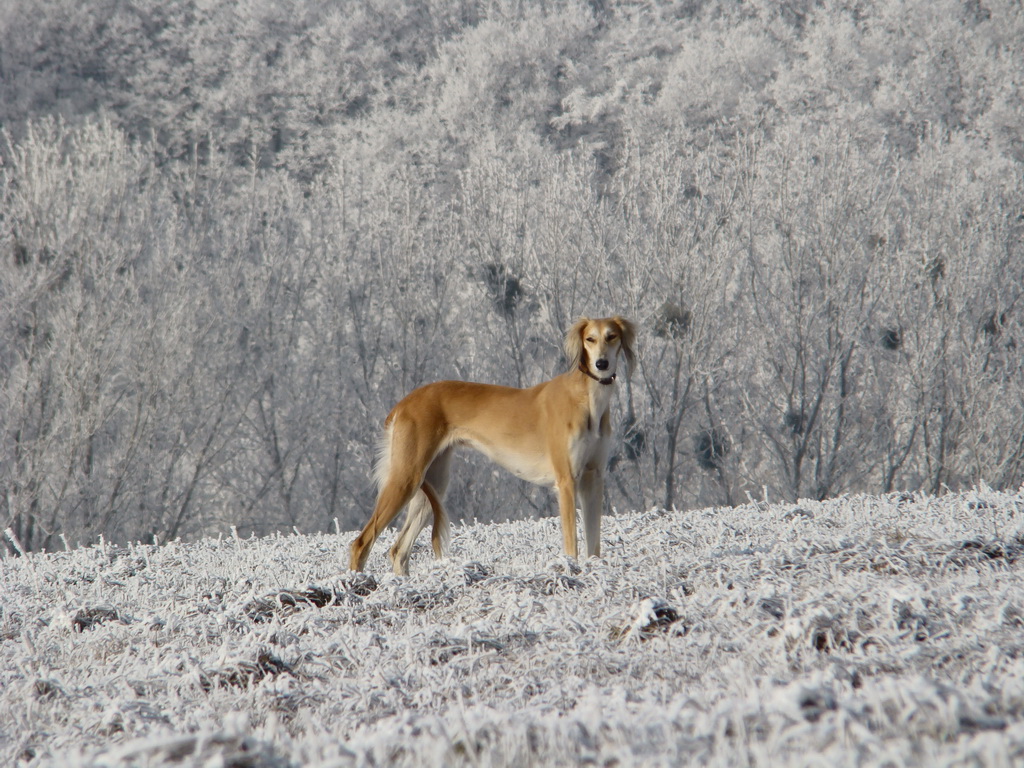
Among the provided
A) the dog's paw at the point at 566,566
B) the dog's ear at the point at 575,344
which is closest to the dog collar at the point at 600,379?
the dog's ear at the point at 575,344

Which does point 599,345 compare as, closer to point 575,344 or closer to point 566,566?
point 575,344

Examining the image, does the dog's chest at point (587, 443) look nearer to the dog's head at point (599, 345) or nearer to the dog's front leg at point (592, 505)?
the dog's front leg at point (592, 505)

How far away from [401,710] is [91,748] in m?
0.85

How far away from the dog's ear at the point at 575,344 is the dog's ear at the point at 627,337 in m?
0.27

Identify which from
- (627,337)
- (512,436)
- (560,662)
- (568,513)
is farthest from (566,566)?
(627,337)

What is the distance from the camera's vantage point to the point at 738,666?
260 centimetres

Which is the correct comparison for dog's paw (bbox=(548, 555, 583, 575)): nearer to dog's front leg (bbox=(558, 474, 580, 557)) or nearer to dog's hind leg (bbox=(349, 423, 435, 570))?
dog's front leg (bbox=(558, 474, 580, 557))

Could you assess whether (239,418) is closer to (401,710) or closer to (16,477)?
(16,477)

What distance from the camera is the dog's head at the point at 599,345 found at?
20.9 feet

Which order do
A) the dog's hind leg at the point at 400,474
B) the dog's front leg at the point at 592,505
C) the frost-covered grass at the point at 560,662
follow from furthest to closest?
the dog's hind leg at the point at 400,474
the dog's front leg at the point at 592,505
the frost-covered grass at the point at 560,662

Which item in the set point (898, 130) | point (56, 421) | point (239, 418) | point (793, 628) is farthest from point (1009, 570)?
point (898, 130)

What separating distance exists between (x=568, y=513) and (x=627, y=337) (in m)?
1.60

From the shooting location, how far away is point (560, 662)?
289cm

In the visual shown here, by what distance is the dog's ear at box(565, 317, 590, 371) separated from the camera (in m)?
6.52
